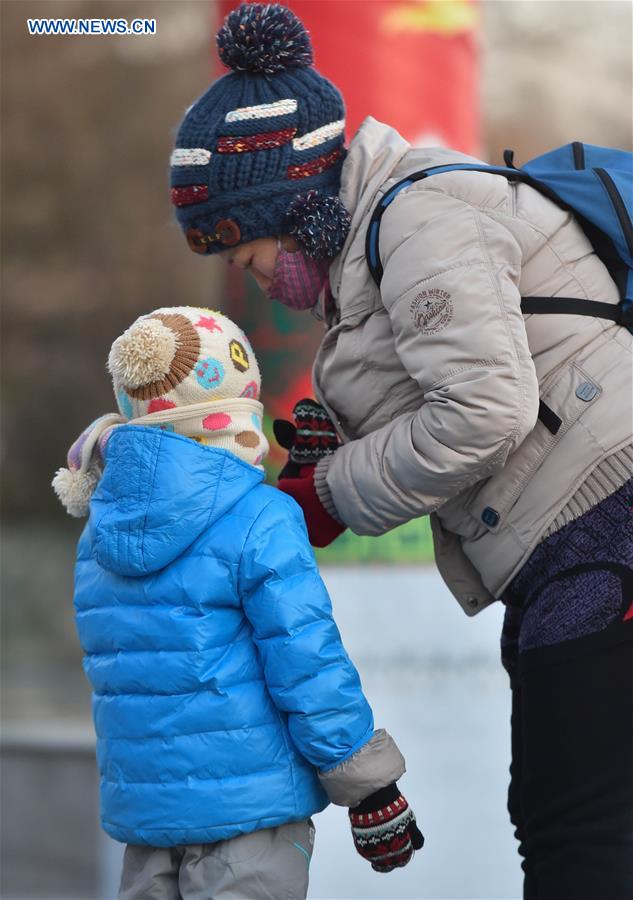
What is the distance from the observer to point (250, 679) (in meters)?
2.05

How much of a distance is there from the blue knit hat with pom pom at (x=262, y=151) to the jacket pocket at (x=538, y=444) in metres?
0.46

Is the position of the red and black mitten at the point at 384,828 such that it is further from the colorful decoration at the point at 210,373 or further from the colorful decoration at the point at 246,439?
the colorful decoration at the point at 210,373

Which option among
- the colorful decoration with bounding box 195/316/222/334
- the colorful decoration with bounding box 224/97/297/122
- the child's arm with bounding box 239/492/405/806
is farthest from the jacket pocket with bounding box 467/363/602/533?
the colorful decoration with bounding box 224/97/297/122

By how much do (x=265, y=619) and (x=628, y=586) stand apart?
0.59 meters

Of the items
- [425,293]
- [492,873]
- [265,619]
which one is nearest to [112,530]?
[265,619]

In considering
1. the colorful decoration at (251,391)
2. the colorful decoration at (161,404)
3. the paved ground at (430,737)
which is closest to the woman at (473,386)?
the colorful decoration at (251,391)

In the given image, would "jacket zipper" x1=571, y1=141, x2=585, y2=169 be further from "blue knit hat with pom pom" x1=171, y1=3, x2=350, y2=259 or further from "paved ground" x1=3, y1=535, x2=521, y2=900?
"paved ground" x1=3, y1=535, x2=521, y2=900

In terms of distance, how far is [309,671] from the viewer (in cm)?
198

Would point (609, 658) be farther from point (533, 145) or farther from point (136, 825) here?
point (533, 145)

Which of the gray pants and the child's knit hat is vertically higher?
the child's knit hat

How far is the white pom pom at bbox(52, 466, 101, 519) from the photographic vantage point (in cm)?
223

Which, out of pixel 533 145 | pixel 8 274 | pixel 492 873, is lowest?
pixel 492 873

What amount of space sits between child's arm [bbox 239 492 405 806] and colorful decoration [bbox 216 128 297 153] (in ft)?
2.12

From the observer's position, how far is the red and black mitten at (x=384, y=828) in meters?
2.01
